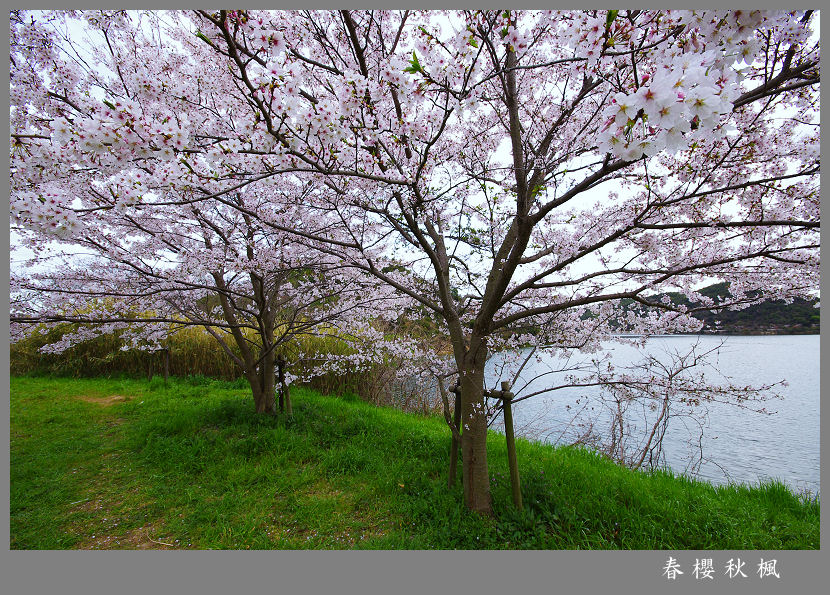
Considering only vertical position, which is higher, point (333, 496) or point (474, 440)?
point (474, 440)

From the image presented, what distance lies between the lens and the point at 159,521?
2359mm

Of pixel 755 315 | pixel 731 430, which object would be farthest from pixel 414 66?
pixel 731 430

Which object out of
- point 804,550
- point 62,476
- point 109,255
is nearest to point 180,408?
point 62,476

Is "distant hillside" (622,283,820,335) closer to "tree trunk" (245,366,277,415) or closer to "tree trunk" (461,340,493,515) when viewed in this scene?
"tree trunk" (461,340,493,515)

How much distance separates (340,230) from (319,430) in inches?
80.4

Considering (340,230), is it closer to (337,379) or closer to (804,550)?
(337,379)

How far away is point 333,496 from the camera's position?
260cm

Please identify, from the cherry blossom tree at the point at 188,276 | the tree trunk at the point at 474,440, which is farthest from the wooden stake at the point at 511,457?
the cherry blossom tree at the point at 188,276

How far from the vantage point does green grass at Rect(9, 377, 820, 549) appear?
209 centimetres

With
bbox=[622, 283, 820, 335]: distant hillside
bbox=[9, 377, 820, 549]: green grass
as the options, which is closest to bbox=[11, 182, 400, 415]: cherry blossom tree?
bbox=[9, 377, 820, 549]: green grass

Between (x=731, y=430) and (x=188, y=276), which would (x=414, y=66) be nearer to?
(x=188, y=276)

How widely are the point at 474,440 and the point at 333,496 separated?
3.79ft

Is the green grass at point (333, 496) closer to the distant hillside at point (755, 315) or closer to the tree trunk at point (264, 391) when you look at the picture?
the tree trunk at point (264, 391)

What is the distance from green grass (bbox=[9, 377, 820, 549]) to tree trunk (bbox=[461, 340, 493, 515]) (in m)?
0.10
